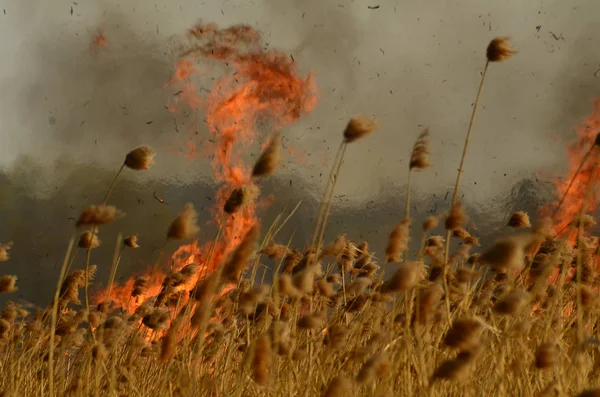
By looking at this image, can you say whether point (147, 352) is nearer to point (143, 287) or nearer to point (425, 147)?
point (143, 287)

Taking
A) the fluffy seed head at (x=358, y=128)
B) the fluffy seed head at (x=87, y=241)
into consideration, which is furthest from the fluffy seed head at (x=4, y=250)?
the fluffy seed head at (x=358, y=128)

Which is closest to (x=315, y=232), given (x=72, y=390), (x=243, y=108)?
(x=72, y=390)

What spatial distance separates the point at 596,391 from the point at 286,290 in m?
0.57

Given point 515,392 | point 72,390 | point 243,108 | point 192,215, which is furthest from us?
point 243,108

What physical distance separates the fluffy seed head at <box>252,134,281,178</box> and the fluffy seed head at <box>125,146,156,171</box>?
1.31 ft

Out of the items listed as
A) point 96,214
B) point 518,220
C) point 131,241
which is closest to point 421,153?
point 96,214

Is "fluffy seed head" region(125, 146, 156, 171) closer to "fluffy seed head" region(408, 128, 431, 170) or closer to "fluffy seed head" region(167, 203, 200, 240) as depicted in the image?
"fluffy seed head" region(167, 203, 200, 240)

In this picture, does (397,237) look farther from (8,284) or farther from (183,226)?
(8,284)

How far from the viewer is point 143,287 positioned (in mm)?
3107

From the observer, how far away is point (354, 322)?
106 inches

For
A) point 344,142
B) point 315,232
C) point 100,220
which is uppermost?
point 344,142

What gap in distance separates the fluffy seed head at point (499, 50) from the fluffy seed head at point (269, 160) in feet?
2.37

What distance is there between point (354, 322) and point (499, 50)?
1086 millimetres

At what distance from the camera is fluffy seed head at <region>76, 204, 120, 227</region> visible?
1.73 metres
